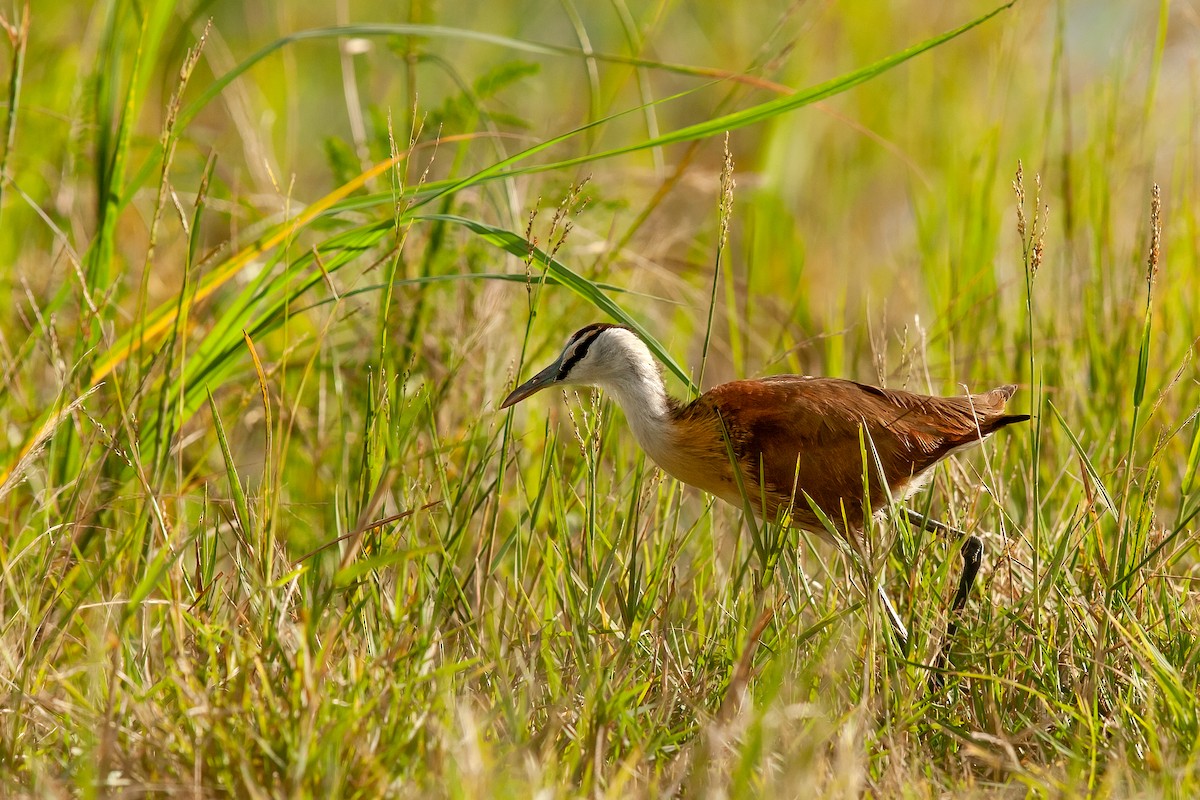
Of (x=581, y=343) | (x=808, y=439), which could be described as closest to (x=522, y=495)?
(x=581, y=343)

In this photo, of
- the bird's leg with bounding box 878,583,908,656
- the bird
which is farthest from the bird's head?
the bird's leg with bounding box 878,583,908,656

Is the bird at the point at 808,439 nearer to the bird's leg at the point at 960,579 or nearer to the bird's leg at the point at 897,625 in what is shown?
the bird's leg at the point at 960,579

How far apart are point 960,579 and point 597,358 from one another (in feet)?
3.86

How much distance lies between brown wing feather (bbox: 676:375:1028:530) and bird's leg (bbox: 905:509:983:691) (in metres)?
0.18

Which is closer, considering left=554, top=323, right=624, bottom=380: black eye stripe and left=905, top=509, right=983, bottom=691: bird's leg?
left=905, top=509, right=983, bottom=691: bird's leg

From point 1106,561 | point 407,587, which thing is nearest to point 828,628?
point 1106,561

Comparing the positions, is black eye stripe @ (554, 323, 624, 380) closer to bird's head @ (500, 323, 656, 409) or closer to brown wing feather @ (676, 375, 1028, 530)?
bird's head @ (500, 323, 656, 409)

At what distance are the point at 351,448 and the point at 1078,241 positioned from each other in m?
2.97

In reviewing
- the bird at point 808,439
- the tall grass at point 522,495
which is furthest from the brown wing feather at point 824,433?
the tall grass at point 522,495

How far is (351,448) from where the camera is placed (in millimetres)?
4066

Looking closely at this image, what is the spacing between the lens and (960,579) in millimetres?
3330

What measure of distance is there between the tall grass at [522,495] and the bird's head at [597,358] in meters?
0.11

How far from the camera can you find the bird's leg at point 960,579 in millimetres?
2965

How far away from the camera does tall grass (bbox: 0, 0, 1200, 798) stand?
240cm
